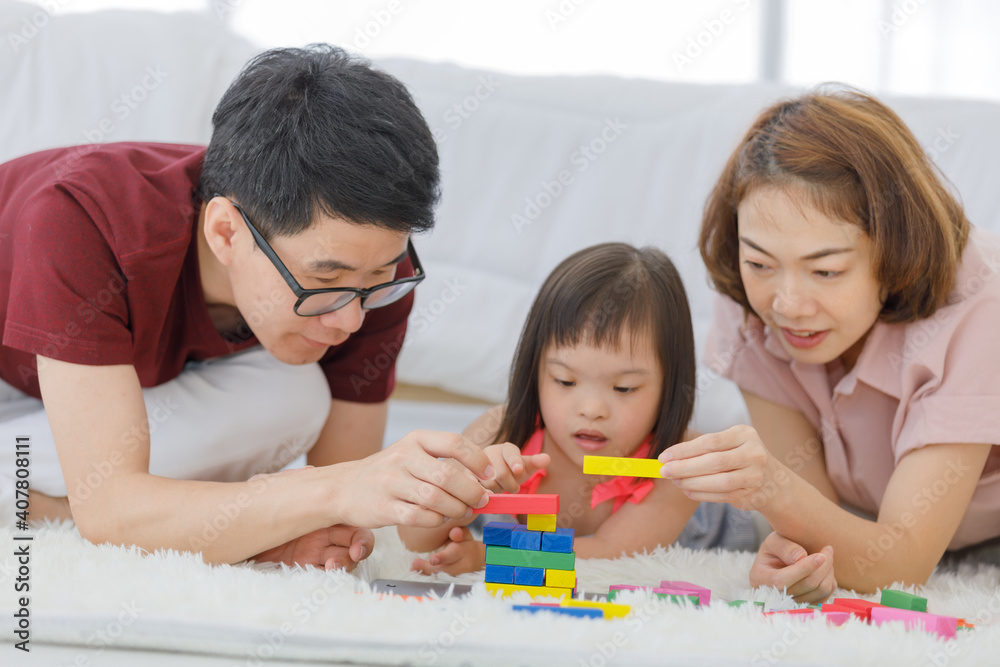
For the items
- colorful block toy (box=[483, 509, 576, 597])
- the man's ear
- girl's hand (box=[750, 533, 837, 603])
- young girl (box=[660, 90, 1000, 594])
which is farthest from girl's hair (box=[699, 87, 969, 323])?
the man's ear

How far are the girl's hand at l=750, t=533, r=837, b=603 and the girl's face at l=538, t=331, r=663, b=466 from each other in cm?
31

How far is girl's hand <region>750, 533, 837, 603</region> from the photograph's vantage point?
1.16 metres

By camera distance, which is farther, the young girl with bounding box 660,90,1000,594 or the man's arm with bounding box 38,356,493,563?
the young girl with bounding box 660,90,1000,594

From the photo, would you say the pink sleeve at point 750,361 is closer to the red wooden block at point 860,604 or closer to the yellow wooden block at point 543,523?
the red wooden block at point 860,604

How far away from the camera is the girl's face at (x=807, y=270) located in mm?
1281

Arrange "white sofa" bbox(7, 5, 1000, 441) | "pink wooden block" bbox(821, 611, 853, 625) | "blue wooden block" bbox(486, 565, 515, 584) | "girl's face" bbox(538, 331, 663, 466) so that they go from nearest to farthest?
"pink wooden block" bbox(821, 611, 853, 625) < "blue wooden block" bbox(486, 565, 515, 584) < "girl's face" bbox(538, 331, 663, 466) < "white sofa" bbox(7, 5, 1000, 441)

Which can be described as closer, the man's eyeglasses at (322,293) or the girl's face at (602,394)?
the man's eyeglasses at (322,293)

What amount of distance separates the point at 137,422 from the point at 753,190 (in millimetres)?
993

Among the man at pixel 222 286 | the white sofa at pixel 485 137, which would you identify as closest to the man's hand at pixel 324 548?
the man at pixel 222 286

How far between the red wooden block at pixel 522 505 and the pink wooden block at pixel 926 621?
40 centimetres

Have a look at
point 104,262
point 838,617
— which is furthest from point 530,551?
point 104,262

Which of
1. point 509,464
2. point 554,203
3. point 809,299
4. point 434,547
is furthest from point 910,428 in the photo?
point 554,203

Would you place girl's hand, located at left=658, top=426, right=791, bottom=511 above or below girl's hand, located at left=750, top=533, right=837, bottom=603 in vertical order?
above

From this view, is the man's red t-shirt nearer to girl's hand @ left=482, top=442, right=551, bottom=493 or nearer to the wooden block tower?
girl's hand @ left=482, top=442, right=551, bottom=493
